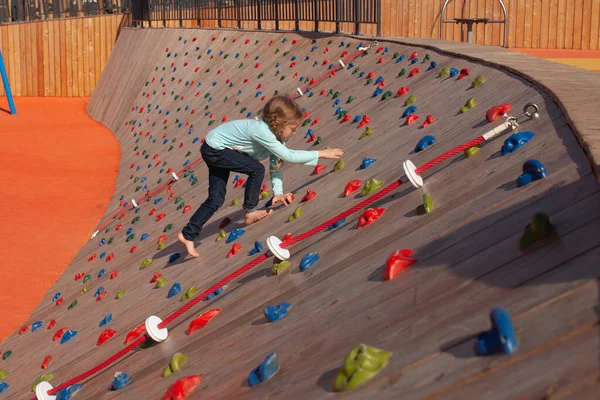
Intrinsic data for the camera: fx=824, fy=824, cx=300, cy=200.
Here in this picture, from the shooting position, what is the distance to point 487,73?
6.50m

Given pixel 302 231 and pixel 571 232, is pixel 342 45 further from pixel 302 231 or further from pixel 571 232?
pixel 571 232

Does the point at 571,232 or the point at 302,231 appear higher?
the point at 571,232

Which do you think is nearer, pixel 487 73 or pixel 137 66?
pixel 487 73

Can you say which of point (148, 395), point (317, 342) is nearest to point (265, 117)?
point (148, 395)

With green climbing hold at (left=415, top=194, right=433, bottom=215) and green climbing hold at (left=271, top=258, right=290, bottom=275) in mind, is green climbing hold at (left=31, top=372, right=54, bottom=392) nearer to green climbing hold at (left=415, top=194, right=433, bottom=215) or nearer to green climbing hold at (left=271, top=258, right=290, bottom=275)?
green climbing hold at (left=271, top=258, right=290, bottom=275)

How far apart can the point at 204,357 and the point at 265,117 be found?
7.01 feet

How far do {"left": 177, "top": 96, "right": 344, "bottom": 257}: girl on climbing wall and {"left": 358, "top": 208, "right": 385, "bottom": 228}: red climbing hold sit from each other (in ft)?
3.28

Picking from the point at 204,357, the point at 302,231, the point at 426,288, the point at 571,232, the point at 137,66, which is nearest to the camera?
the point at 571,232

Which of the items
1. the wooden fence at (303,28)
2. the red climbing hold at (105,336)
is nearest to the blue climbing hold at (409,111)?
the red climbing hold at (105,336)

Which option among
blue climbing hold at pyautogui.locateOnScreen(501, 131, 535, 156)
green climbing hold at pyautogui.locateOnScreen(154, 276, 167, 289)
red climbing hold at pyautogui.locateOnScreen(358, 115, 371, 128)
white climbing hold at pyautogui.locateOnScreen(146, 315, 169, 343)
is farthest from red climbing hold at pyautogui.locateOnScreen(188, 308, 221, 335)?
red climbing hold at pyautogui.locateOnScreen(358, 115, 371, 128)

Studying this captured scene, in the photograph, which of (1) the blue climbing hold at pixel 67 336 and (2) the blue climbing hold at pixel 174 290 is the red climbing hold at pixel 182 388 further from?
(1) the blue climbing hold at pixel 67 336

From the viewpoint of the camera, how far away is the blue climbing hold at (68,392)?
16.9 ft

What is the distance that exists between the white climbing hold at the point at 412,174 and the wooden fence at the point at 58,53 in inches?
987

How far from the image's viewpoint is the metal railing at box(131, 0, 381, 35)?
13234mm
